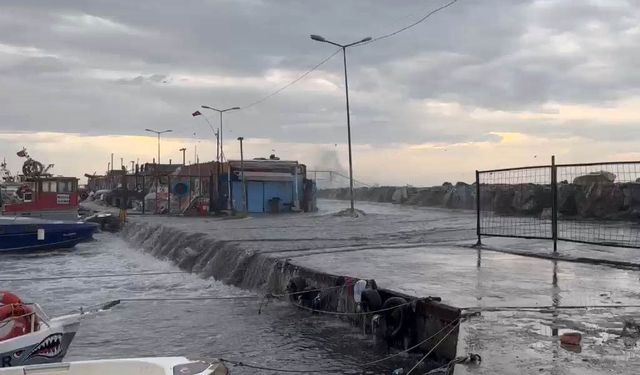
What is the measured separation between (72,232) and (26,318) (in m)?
Result: 19.3

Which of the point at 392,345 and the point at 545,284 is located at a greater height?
the point at 545,284

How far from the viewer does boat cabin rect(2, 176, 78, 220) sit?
1221 inches

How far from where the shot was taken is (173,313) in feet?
40.0

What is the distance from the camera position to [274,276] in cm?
1361

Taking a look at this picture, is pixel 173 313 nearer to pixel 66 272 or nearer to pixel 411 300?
pixel 411 300

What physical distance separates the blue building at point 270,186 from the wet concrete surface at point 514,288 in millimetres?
26377

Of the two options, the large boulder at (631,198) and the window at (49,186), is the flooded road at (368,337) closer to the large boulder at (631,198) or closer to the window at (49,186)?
the large boulder at (631,198)

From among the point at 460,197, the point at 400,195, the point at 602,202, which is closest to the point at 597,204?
the point at 602,202

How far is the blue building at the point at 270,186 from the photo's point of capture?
45250mm

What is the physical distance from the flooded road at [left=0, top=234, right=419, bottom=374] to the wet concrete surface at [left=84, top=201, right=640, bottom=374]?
1.21 m

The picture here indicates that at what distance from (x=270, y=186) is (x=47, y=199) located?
18502mm

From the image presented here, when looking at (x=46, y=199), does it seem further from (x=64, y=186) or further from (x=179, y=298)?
(x=179, y=298)

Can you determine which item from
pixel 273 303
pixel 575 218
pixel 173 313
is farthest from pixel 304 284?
pixel 575 218

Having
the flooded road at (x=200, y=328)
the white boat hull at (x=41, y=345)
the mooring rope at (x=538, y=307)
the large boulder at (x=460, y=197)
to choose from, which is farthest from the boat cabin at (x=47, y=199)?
the mooring rope at (x=538, y=307)
